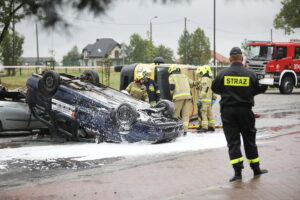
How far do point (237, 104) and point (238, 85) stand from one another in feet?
0.80

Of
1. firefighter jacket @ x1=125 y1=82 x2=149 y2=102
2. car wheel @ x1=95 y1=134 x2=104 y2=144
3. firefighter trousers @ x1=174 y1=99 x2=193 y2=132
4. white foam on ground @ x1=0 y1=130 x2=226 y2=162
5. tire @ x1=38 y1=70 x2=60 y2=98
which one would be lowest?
white foam on ground @ x1=0 y1=130 x2=226 y2=162

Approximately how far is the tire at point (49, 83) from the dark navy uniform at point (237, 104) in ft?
16.2

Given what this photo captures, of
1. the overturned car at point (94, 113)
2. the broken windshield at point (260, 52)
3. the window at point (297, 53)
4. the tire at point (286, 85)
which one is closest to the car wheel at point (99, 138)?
the overturned car at point (94, 113)

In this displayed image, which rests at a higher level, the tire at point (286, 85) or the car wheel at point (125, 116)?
the car wheel at point (125, 116)

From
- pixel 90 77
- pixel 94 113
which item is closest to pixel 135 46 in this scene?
pixel 90 77

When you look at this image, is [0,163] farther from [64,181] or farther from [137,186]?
[137,186]

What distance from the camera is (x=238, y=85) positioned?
6.85 meters

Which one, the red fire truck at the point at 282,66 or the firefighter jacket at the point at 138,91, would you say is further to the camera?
the red fire truck at the point at 282,66

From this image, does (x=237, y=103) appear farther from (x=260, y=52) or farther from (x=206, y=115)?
(x=260, y=52)

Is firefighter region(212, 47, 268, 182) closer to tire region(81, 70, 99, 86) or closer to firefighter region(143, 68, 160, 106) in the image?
firefighter region(143, 68, 160, 106)

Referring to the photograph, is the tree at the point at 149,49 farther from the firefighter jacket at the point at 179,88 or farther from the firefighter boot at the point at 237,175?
the firefighter boot at the point at 237,175

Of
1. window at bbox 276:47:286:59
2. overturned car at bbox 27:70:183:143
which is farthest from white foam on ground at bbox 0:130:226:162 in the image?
window at bbox 276:47:286:59

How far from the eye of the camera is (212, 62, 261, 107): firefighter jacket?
22.4 ft

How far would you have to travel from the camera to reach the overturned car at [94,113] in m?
10.3
